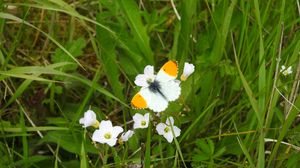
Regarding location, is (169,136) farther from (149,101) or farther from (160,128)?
(149,101)

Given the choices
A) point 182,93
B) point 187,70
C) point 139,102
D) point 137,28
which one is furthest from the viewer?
→ point 137,28

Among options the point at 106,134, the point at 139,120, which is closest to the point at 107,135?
the point at 106,134

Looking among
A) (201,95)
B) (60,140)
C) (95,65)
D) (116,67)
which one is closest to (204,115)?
A: (201,95)

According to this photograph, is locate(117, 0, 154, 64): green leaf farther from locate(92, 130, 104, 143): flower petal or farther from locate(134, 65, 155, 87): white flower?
locate(92, 130, 104, 143): flower petal

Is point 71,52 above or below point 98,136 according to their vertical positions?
above

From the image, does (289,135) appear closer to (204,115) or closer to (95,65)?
(204,115)

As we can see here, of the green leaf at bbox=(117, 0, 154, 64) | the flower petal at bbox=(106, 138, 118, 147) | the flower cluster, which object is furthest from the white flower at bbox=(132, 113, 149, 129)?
the green leaf at bbox=(117, 0, 154, 64)

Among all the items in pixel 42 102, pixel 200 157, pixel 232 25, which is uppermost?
pixel 232 25
